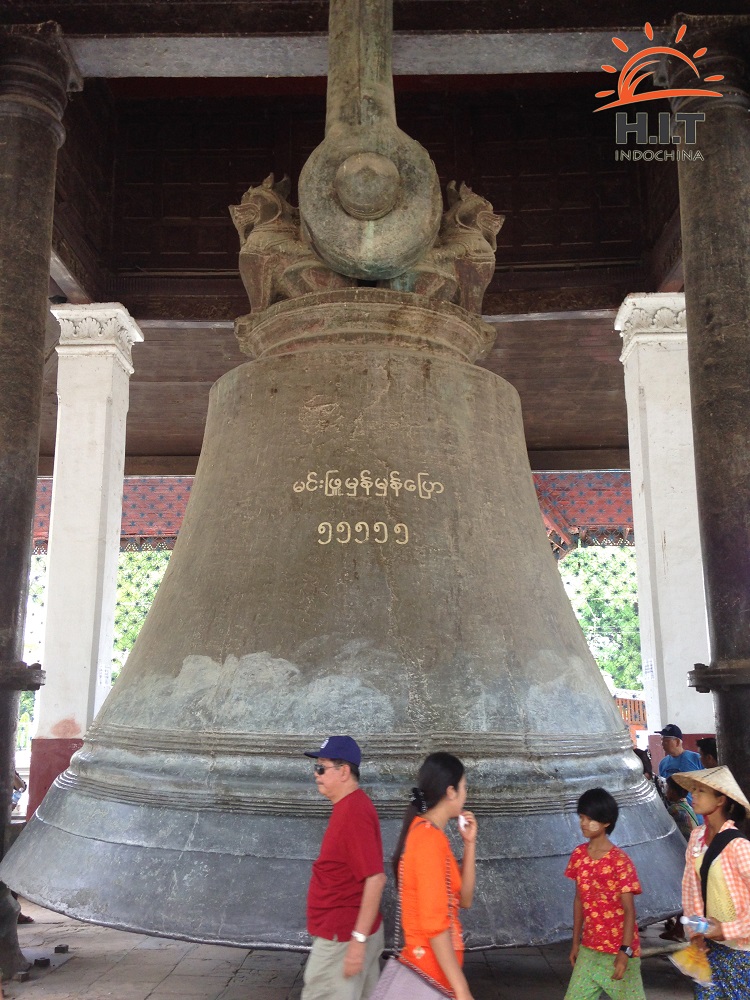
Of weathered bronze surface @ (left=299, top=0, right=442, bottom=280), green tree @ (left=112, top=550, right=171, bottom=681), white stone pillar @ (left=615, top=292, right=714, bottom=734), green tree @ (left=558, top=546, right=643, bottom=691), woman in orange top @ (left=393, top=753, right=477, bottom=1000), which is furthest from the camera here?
green tree @ (left=558, top=546, right=643, bottom=691)

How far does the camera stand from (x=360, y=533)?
2107mm

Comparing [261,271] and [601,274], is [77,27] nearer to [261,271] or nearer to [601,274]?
Result: [261,271]

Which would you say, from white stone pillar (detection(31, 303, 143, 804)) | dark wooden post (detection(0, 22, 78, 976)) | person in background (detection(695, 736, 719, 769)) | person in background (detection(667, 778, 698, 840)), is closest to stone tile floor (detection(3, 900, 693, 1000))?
dark wooden post (detection(0, 22, 78, 976))

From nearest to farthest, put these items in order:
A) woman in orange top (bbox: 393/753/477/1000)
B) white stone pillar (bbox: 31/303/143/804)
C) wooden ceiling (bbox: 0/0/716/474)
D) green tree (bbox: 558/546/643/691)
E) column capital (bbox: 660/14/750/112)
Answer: woman in orange top (bbox: 393/753/477/1000)
column capital (bbox: 660/14/750/112)
white stone pillar (bbox: 31/303/143/804)
wooden ceiling (bbox: 0/0/716/474)
green tree (bbox: 558/546/643/691)

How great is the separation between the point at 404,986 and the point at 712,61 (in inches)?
146

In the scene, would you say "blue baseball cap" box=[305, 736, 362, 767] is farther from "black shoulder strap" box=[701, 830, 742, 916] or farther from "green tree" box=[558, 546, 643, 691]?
"green tree" box=[558, 546, 643, 691]

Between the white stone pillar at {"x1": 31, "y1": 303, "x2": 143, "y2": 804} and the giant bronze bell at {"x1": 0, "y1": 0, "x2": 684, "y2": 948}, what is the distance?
4.50 metres

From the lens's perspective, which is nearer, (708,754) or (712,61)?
(712,61)

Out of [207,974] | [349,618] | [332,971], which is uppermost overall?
[349,618]

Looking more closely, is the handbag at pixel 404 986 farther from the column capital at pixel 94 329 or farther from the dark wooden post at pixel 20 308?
the column capital at pixel 94 329

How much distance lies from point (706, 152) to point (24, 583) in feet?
10.5

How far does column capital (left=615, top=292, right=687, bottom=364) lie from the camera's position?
6.83 meters

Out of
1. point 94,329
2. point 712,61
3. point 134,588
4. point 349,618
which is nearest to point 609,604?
point 134,588

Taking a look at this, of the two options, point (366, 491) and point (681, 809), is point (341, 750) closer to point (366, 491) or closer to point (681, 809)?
point (366, 491)
